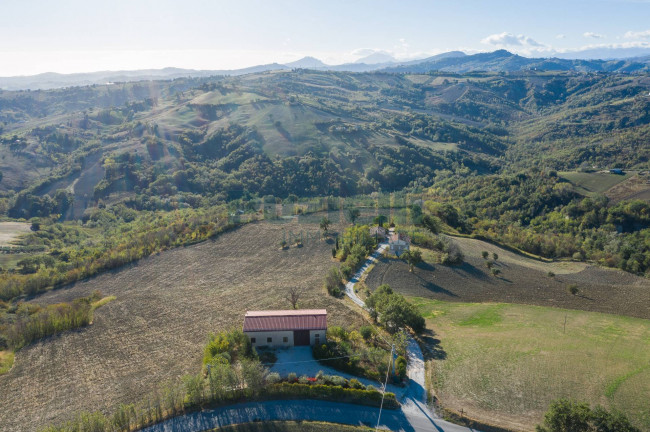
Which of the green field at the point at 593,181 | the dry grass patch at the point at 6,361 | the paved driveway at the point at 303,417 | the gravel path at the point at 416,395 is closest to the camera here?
the paved driveway at the point at 303,417

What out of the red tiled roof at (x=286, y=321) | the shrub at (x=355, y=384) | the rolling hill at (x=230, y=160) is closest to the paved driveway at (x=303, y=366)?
the shrub at (x=355, y=384)

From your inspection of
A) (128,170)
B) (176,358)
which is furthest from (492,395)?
(128,170)

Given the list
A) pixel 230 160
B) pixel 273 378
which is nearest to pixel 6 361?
pixel 273 378

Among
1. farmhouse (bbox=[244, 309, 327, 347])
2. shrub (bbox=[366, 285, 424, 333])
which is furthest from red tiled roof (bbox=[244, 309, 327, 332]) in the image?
shrub (bbox=[366, 285, 424, 333])

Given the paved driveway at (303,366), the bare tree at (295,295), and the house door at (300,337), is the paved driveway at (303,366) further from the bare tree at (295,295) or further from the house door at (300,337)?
the bare tree at (295,295)

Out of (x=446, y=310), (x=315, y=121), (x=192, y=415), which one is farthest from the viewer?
(x=315, y=121)

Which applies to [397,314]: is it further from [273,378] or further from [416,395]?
[273,378]

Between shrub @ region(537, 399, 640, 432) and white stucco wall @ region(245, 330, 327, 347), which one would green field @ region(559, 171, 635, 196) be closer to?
shrub @ region(537, 399, 640, 432)

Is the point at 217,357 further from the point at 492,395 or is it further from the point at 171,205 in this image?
the point at 171,205
